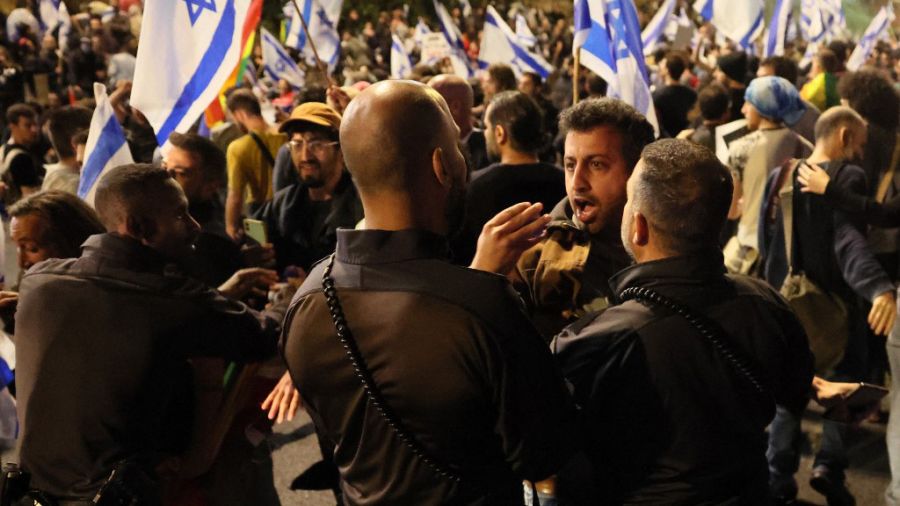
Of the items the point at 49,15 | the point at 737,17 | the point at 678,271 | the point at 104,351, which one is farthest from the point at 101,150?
the point at 49,15

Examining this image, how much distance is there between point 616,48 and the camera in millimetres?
5566

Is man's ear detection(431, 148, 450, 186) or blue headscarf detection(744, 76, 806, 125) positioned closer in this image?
man's ear detection(431, 148, 450, 186)

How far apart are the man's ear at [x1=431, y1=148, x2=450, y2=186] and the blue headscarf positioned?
14.6 feet

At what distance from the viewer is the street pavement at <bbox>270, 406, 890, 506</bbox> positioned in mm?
5273

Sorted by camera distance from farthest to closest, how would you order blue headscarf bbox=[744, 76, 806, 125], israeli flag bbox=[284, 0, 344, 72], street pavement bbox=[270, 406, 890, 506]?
israeli flag bbox=[284, 0, 344, 72], blue headscarf bbox=[744, 76, 806, 125], street pavement bbox=[270, 406, 890, 506]

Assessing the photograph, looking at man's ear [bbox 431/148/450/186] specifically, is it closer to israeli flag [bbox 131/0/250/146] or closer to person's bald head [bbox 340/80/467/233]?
person's bald head [bbox 340/80/467/233]

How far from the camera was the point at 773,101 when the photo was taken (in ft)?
20.4

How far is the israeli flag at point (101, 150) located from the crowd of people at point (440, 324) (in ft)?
0.77

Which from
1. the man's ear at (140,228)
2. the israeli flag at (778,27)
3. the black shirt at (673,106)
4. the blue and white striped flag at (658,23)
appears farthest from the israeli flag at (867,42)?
the man's ear at (140,228)

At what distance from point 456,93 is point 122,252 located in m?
3.05

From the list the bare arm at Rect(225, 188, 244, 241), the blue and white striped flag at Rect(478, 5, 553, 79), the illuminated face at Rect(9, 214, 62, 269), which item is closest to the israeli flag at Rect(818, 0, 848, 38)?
the blue and white striped flag at Rect(478, 5, 553, 79)

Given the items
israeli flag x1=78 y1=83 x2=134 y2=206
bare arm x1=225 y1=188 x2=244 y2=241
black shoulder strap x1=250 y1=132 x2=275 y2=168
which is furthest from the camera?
black shoulder strap x1=250 y1=132 x2=275 y2=168

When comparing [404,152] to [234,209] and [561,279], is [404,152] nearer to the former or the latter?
[561,279]

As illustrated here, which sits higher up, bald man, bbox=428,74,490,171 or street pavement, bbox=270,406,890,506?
bald man, bbox=428,74,490,171
